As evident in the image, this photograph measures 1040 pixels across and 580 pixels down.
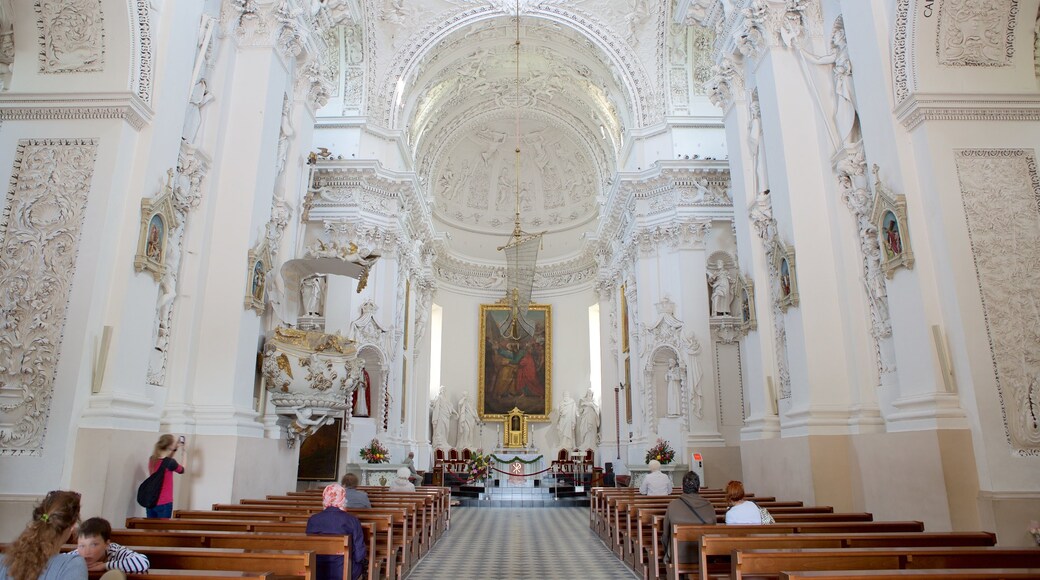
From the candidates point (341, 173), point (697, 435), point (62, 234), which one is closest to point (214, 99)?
point (62, 234)

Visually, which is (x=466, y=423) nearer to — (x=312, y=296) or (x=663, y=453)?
(x=312, y=296)

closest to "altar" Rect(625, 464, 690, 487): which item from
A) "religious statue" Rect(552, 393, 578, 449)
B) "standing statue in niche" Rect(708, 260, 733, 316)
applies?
"standing statue in niche" Rect(708, 260, 733, 316)

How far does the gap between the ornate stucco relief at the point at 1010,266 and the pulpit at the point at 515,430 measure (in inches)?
775

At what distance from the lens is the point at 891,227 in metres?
6.62

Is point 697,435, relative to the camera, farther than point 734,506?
Yes

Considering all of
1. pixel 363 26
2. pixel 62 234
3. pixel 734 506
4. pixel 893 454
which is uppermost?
pixel 363 26

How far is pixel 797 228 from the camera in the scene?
26.7 ft

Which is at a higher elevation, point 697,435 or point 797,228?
point 797,228

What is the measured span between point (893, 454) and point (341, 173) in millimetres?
14427

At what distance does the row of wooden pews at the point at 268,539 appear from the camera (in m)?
3.63

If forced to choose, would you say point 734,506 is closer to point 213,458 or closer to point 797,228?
point 797,228

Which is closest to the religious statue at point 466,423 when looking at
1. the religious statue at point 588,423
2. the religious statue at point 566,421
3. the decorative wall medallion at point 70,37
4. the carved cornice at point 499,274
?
the religious statue at point 566,421

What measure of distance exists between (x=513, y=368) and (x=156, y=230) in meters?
19.7

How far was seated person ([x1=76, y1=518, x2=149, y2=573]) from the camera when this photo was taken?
126 inches
